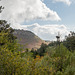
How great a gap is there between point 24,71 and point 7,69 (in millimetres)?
757

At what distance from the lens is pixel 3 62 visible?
18.0ft

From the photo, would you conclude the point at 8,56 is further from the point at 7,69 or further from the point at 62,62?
the point at 62,62

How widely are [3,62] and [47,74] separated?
372 cm

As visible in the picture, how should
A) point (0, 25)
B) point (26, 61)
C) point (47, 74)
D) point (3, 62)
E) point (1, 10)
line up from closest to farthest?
point (3, 62)
point (26, 61)
point (47, 74)
point (1, 10)
point (0, 25)

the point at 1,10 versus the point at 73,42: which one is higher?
the point at 1,10

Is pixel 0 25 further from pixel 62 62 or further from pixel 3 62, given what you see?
pixel 3 62

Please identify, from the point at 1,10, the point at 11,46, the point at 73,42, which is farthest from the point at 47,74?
the point at 73,42

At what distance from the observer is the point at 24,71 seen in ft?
18.5

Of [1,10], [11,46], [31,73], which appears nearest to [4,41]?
[11,46]

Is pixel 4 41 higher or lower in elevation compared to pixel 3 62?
higher

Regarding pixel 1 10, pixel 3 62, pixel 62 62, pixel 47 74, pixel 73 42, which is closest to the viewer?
pixel 3 62

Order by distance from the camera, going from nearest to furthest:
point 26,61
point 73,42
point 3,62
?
point 3,62, point 26,61, point 73,42

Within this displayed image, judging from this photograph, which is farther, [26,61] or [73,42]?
[73,42]

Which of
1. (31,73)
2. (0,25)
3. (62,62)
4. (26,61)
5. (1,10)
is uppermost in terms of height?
(1,10)
